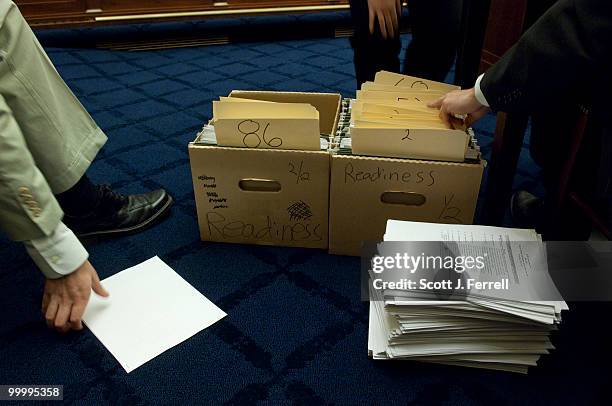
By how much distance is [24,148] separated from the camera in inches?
29.3

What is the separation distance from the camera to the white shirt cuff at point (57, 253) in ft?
2.57

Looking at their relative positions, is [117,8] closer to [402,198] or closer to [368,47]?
[368,47]

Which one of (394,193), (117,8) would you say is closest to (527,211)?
(394,193)

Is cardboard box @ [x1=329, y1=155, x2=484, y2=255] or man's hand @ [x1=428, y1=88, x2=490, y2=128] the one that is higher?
man's hand @ [x1=428, y1=88, x2=490, y2=128]

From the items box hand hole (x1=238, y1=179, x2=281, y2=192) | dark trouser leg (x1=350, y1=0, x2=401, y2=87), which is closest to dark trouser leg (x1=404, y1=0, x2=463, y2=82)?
dark trouser leg (x1=350, y1=0, x2=401, y2=87)

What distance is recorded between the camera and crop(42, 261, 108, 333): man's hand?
86cm

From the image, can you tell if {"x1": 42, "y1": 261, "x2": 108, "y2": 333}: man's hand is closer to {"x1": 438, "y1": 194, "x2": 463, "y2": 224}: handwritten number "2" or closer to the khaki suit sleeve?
the khaki suit sleeve

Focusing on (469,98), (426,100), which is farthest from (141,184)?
(469,98)

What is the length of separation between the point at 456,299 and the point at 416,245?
157 millimetres

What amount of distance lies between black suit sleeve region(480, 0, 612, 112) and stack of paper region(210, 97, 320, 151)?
403mm

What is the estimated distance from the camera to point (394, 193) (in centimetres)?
110

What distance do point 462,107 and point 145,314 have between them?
0.82m

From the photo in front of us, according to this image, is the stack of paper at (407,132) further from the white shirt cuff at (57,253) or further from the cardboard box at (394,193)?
the white shirt cuff at (57,253)

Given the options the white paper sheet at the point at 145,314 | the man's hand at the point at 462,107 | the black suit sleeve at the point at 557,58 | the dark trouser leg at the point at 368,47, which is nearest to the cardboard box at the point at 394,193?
the man's hand at the point at 462,107
